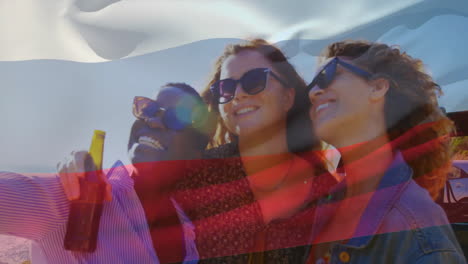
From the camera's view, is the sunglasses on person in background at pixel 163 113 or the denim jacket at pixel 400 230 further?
the sunglasses on person in background at pixel 163 113

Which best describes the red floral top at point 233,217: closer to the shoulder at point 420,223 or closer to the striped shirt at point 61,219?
the striped shirt at point 61,219

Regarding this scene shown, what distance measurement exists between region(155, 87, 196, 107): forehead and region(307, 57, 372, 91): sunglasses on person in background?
1.65ft

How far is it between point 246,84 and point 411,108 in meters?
0.61

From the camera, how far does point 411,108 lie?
1.33 metres

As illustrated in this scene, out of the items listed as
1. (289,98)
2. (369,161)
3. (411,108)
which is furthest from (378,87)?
(289,98)

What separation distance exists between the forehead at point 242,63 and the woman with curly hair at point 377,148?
225 millimetres

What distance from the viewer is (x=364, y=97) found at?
1271 mm

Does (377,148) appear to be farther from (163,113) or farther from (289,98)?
(163,113)

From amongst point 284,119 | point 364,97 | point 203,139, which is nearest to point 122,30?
point 203,139

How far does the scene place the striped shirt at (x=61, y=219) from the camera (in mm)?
991

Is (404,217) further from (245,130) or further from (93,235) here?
(93,235)

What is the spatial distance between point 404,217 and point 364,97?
41 cm
